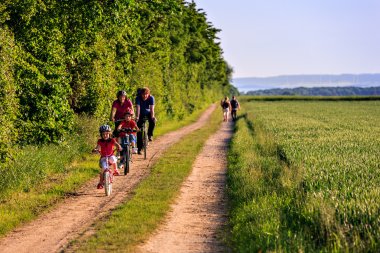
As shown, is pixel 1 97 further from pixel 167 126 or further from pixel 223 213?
pixel 167 126

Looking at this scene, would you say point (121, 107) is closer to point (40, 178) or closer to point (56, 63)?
point (56, 63)

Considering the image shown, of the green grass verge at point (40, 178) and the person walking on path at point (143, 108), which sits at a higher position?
the person walking on path at point (143, 108)

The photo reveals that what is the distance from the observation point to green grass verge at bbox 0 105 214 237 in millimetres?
10695

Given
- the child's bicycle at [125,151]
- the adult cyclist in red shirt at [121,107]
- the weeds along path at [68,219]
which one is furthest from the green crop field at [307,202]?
the adult cyclist in red shirt at [121,107]

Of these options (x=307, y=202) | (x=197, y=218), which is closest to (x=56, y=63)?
(x=197, y=218)

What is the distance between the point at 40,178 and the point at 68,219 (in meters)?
3.28

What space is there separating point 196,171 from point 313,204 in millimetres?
7387

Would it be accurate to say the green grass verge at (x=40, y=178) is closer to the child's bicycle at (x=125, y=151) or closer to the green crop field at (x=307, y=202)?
the child's bicycle at (x=125, y=151)

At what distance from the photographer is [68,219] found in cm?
1004

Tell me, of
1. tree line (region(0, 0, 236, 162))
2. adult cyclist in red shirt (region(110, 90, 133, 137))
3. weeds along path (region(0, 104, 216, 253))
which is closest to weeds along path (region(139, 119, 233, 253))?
weeds along path (region(0, 104, 216, 253))

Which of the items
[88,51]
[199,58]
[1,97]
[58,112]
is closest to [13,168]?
[1,97]

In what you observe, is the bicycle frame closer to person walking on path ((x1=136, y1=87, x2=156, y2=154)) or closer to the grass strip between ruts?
the grass strip between ruts

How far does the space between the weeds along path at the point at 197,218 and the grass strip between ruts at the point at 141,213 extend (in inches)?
8.0

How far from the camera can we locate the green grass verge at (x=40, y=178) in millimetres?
10695
